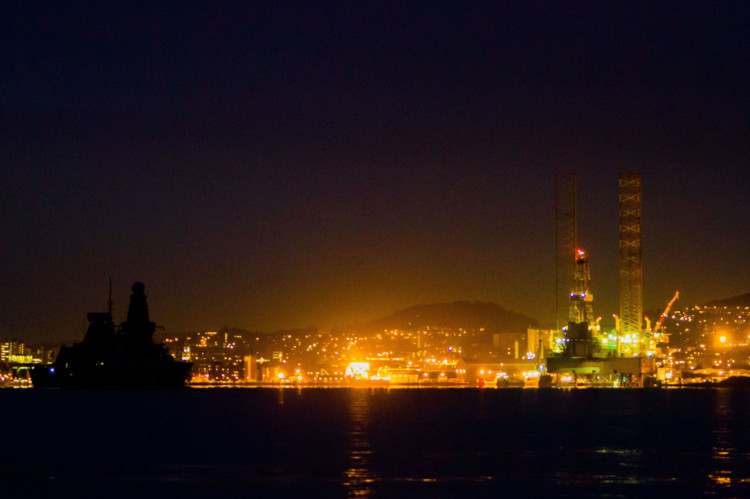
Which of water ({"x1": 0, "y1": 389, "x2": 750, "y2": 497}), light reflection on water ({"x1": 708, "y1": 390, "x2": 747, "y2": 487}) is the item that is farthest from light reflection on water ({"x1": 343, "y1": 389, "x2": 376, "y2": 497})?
light reflection on water ({"x1": 708, "y1": 390, "x2": 747, "y2": 487})

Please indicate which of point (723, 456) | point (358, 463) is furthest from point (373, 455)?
point (723, 456)

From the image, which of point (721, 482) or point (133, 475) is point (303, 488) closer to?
point (133, 475)

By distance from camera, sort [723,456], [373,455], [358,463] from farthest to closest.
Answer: [723,456] < [373,455] < [358,463]

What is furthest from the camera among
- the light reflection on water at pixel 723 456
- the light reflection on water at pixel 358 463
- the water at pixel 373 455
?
the light reflection on water at pixel 723 456

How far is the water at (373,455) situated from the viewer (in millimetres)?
42469

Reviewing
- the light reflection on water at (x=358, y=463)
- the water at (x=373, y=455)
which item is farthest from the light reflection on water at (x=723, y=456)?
the light reflection on water at (x=358, y=463)

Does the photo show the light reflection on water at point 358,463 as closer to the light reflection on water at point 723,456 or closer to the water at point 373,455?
the water at point 373,455

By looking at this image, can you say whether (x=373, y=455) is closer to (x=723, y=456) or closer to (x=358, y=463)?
(x=358, y=463)

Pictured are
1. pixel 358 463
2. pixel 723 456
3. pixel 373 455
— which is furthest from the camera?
pixel 723 456

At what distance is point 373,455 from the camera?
5581cm

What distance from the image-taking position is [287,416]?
99562mm

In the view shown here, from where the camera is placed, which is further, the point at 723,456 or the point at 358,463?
the point at 723,456

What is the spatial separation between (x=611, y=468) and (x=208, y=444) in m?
26.0

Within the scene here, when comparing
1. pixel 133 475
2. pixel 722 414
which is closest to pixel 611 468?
pixel 133 475
